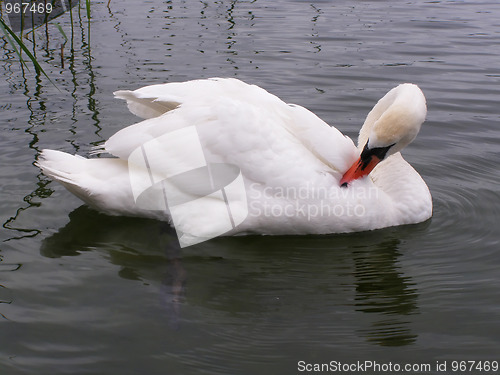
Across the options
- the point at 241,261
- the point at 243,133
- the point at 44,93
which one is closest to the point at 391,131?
the point at 243,133

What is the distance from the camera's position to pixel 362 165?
510 cm

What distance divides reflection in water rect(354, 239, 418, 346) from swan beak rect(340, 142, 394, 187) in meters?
0.52

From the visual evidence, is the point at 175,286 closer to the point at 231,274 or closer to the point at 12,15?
the point at 231,274

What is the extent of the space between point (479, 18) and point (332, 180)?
8241 millimetres

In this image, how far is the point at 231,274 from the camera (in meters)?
4.61

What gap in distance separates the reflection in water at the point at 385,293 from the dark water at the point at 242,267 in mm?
12

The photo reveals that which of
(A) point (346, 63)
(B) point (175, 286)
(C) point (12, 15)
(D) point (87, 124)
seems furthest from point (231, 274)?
(C) point (12, 15)

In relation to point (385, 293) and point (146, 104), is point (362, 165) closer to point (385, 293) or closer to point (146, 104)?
point (385, 293)

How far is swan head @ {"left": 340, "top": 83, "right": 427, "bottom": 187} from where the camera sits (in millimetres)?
5043

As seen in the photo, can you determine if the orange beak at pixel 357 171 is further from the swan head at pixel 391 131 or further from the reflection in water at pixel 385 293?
the reflection in water at pixel 385 293
